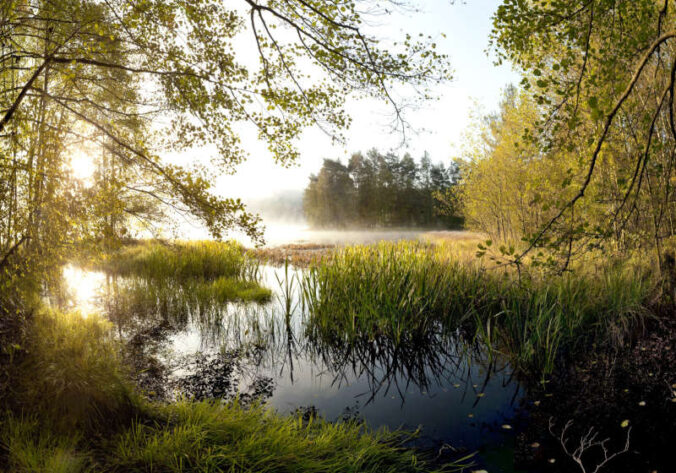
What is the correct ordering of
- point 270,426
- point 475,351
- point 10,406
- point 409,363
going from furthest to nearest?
point 475,351 < point 409,363 < point 270,426 < point 10,406

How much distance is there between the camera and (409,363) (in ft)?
16.4

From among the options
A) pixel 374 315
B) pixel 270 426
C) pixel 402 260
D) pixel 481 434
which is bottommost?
pixel 481 434

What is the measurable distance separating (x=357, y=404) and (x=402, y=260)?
3.09 meters

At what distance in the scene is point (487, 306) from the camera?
5832mm

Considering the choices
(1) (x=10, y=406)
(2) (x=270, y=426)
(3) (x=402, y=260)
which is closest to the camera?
Answer: (1) (x=10, y=406)

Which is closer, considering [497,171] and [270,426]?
[270,426]

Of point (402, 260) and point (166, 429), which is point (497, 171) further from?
point (166, 429)

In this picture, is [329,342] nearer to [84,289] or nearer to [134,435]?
[134,435]

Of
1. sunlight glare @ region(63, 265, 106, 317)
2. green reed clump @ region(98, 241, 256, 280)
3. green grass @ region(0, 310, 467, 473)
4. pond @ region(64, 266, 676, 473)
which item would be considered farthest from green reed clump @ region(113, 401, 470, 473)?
green reed clump @ region(98, 241, 256, 280)

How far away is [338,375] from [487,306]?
2.79 m

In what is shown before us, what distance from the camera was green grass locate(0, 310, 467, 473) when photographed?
2.43 metres

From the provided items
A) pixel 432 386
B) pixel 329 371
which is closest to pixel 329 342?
pixel 329 371

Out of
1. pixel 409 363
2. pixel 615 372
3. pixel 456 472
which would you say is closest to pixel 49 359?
pixel 456 472

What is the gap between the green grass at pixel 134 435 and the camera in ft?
7.97
